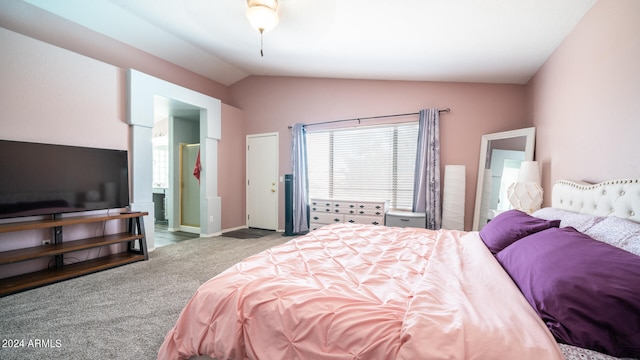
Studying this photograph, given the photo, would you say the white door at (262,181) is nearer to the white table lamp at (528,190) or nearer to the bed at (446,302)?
the bed at (446,302)

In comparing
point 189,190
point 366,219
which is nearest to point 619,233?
point 366,219

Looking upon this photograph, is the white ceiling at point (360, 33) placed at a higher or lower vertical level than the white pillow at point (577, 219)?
higher

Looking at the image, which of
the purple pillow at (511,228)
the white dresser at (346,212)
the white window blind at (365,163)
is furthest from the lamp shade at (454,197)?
the purple pillow at (511,228)

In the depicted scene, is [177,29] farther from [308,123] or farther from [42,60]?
[308,123]

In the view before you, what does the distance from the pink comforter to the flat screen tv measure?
8.58ft

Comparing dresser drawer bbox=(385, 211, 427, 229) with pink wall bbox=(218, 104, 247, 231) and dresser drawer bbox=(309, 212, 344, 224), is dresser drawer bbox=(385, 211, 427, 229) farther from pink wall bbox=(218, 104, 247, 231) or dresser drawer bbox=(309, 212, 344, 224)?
pink wall bbox=(218, 104, 247, 231)

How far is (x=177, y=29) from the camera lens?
137 inches

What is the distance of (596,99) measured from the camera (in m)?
1.91

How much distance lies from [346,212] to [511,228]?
8.95 ft

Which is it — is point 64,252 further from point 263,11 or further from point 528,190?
point 528,190

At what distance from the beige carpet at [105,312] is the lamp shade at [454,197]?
3137mm

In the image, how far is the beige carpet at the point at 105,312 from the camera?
156 cm

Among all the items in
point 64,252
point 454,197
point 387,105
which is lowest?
point 64,252

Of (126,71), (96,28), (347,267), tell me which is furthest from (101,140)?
(347,267)
